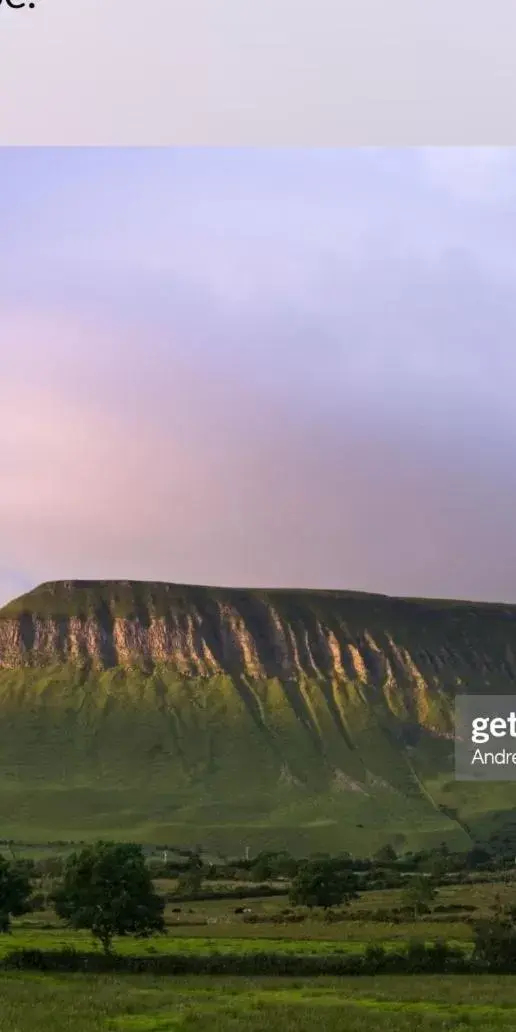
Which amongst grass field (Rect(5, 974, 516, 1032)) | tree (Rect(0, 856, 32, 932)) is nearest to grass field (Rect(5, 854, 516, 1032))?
grass field (Rect(5, 974, 516, 1032))

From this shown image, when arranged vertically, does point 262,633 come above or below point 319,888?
above

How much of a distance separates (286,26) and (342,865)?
36.6 meters

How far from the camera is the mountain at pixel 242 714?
54.9 meters

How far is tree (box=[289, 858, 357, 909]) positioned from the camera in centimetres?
2602

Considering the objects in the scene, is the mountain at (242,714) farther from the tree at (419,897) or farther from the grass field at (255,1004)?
the grass field at (255,1004)

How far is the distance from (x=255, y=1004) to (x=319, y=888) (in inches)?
651

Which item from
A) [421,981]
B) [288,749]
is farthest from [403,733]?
[421,981]

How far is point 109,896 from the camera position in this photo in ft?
57.9

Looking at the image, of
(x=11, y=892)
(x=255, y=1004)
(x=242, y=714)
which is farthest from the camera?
(x=242, y=714)

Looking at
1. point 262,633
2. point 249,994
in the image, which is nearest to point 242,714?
point 262,633

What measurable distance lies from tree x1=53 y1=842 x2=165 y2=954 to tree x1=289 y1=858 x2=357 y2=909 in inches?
355

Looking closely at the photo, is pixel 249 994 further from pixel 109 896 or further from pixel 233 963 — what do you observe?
pixel 109 896

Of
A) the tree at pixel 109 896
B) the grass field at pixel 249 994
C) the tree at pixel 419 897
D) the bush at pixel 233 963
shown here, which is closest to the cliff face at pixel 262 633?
the tree at pixel 419 897

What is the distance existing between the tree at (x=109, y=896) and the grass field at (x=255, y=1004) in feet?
12.9
